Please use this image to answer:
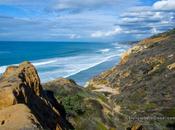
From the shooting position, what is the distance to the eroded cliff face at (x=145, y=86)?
27.4 meters

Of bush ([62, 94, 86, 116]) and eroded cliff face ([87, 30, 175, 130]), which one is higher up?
bush ([62, 94, 86, 116])

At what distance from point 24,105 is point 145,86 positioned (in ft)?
118

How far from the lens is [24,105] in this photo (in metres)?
14.8

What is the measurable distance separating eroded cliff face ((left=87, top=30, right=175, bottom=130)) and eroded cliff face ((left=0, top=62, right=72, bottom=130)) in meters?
5.98

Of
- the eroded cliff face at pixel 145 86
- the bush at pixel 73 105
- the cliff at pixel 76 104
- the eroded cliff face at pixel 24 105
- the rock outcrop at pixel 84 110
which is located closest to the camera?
the eroded cliff face at pixel 24 105

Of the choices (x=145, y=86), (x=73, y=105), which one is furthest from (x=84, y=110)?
(x=145, y=86)

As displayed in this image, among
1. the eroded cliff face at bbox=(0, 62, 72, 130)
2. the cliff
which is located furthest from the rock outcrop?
the eroded cliff face at bbox=(0, 62, 72, 130)

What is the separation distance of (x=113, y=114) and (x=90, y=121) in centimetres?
323

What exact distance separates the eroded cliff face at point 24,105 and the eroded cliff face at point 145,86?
598 centimetres

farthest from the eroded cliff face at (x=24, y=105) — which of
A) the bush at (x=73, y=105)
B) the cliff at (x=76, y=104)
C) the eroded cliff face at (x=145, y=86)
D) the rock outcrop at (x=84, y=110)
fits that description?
the eroded cliff face at (x=145, y=86)

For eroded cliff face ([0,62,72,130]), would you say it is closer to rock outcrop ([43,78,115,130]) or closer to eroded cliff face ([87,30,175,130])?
rock outcrop ([43,78,115,130])

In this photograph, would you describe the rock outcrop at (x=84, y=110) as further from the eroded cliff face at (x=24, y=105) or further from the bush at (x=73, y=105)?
the eroded cliff face at (x=24, y=105)

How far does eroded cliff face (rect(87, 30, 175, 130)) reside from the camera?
27359mm

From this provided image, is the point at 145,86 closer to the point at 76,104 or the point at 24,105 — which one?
the point at 76,104
